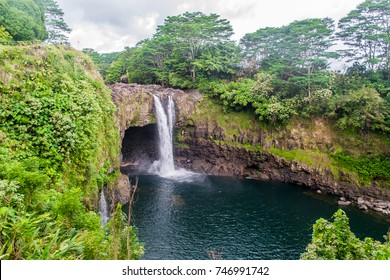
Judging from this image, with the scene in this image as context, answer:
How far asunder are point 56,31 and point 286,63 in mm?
31988

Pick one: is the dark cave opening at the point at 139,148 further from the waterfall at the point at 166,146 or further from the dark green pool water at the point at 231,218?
the dark green pool water at the point at 231,218

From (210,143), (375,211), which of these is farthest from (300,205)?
(210,143)

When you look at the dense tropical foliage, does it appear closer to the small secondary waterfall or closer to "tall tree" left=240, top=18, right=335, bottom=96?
"tall tree" left=240, top=18, right=335, bottom=96

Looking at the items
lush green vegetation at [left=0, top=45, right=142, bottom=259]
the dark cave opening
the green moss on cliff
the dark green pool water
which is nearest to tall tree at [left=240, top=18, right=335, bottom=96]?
the green moss on cliff

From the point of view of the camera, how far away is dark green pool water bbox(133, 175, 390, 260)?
16797 millimetres

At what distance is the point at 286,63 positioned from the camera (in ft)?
102

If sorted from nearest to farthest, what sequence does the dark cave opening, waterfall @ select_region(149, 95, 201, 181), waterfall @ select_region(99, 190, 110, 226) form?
waterfall @ select_region(99, 190, 110, 226) → waterfall @ select_region(149, 95, 201, 181) → the dark cave opening

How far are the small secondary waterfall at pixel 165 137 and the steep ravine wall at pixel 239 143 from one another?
2.41 ft

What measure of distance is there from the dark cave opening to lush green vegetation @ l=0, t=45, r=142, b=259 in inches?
672

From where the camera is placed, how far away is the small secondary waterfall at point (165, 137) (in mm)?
31000

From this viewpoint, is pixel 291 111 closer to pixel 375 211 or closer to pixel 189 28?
pixel 375 211

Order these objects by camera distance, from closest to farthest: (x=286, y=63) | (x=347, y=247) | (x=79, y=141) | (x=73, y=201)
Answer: (x=73, y=201)
(x=347, y=247)
(x=79, y=141)
(x=286, y=63)

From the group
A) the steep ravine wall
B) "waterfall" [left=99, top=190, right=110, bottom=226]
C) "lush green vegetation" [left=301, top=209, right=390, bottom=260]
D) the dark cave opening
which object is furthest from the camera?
the dark cave opening

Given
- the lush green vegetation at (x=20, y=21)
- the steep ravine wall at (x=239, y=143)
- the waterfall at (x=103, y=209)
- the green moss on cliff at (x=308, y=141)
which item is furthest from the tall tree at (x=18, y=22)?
the green moss on cliff at (x=308, y=141)
